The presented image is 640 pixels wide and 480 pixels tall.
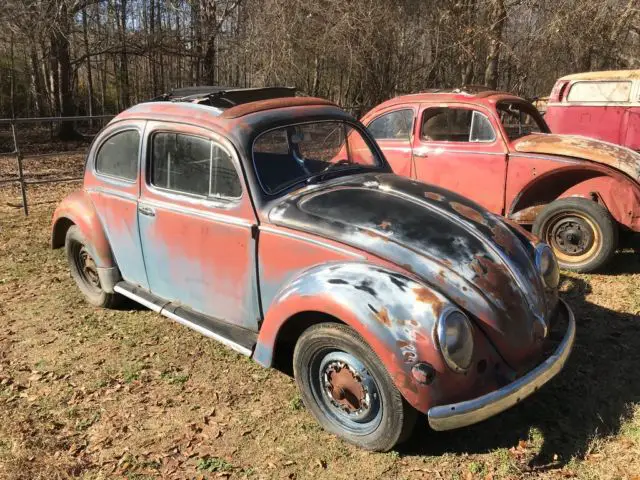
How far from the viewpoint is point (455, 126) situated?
6531mm

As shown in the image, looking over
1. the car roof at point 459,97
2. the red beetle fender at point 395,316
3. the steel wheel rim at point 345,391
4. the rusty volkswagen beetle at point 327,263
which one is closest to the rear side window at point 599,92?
the car roof at point 459,97

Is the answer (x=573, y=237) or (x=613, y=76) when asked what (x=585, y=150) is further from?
(x=613, y=76)

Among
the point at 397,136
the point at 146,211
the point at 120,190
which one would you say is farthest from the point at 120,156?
the point at 397,136

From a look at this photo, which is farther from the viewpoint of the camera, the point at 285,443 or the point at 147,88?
the point at 147,88

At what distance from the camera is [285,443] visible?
3186 millimetres

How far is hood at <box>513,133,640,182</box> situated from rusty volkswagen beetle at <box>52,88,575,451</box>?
2465 millimetres

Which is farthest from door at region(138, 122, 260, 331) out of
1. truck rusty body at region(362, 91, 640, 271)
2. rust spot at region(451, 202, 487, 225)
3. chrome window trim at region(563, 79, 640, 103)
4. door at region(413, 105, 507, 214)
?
chrome window trim at region(563, 79, 640, 103)

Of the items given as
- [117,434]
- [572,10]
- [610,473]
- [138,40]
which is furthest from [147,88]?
[610,473]

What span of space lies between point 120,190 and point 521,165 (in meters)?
4.22

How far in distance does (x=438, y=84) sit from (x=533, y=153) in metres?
11.2

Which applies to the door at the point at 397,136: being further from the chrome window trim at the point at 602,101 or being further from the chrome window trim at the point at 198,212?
the chrome window trim at the point at 602,101

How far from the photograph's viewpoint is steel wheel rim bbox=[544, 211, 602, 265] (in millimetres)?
5582

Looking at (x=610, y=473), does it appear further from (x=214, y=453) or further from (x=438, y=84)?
(x=438, y=84)

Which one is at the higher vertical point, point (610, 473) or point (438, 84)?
point (438, 84)
